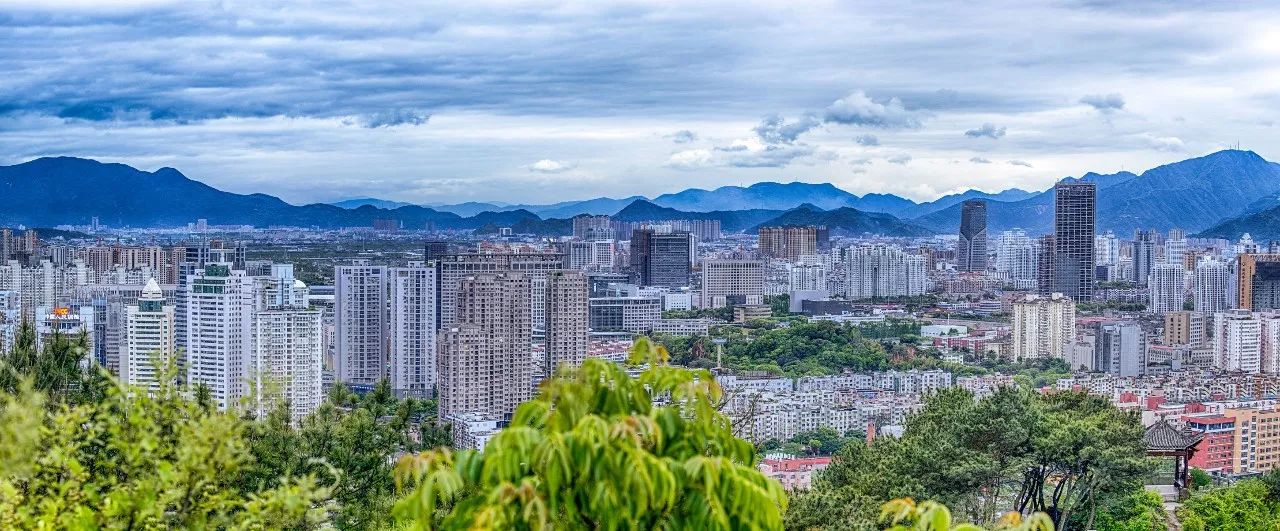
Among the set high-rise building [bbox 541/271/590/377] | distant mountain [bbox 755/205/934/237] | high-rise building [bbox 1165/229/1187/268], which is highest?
distant mountain [bbox 755/205/934/237]

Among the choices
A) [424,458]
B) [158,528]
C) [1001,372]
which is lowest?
[1001,372]

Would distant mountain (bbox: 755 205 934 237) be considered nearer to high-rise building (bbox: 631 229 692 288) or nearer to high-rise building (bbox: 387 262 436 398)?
high-rise building (bbox: 631 229 692 288)

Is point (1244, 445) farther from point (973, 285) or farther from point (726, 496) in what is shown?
point (973, 285)

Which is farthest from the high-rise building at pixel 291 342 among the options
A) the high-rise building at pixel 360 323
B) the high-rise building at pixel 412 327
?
the high-rise building at pixel 360 323

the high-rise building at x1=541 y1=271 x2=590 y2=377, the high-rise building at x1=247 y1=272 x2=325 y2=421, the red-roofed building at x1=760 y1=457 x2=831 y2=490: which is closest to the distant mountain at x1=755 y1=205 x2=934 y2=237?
the high-rise building at x1=541 y1=271 x2=590 y2=377

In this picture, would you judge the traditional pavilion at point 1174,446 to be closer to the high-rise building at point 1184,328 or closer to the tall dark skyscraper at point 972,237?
the high-rise building at point 1184,328

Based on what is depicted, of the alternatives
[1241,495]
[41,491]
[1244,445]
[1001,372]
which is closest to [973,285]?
[1001,372]
